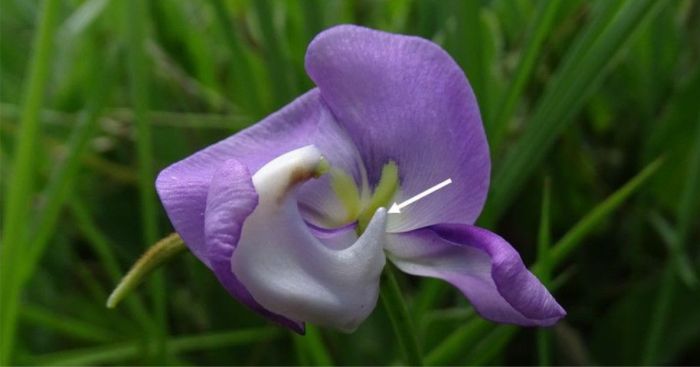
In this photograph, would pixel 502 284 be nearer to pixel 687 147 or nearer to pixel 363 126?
pixel 363 126

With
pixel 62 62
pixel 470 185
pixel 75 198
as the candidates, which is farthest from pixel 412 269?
pixel 62 62

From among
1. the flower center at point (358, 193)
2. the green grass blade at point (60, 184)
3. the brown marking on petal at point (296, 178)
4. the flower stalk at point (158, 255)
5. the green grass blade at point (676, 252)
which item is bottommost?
the green grass blade at point (676, 252)

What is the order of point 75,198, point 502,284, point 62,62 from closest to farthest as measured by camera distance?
point 502,284, point 75,198, point 62,62

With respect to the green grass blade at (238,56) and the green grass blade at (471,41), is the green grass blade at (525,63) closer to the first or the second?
the green grass blade at (471,41)

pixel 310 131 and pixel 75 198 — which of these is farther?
pixel 75 198

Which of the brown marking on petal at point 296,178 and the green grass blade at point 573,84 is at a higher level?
the brown marking on petal at point 296,178

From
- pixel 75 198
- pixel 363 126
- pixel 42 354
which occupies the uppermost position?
pixel 363 126

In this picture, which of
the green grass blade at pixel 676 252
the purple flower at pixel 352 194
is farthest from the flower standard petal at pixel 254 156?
the green grass blade at pixel 676 252

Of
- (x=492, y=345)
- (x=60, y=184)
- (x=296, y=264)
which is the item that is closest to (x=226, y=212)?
(x=296, y=264)
